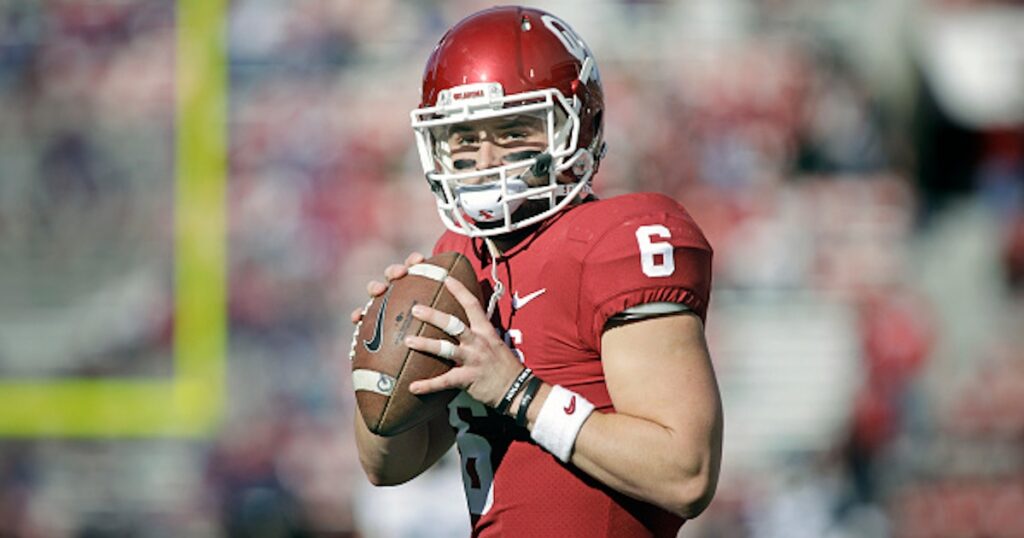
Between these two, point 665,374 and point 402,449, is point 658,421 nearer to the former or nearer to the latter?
point 665,374

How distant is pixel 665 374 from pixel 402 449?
52 centimetres

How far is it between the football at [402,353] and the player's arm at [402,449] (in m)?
0.16

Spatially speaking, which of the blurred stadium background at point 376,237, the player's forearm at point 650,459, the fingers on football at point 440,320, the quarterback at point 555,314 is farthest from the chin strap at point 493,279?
the blurred stadium background at point 376,237

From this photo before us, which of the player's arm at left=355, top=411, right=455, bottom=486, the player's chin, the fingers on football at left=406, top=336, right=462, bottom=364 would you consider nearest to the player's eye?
the player's chin

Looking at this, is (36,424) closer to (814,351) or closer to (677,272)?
(814,351)

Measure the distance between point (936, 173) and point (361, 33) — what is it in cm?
290

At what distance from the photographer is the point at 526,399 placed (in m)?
1.73

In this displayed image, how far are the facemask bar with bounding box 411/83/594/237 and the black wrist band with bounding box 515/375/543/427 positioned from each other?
0.26 meters

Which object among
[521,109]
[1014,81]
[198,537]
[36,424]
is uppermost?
[521,109]

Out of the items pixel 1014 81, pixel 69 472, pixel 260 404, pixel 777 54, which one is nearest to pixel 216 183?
pixel 260 404

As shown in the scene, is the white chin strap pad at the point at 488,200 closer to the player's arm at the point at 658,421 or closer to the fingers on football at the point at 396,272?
the fingers on football at the point at 396,272

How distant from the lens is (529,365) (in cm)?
184

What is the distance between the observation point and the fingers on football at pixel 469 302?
178 cm

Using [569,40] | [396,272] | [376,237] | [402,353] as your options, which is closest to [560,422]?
[402,353]
